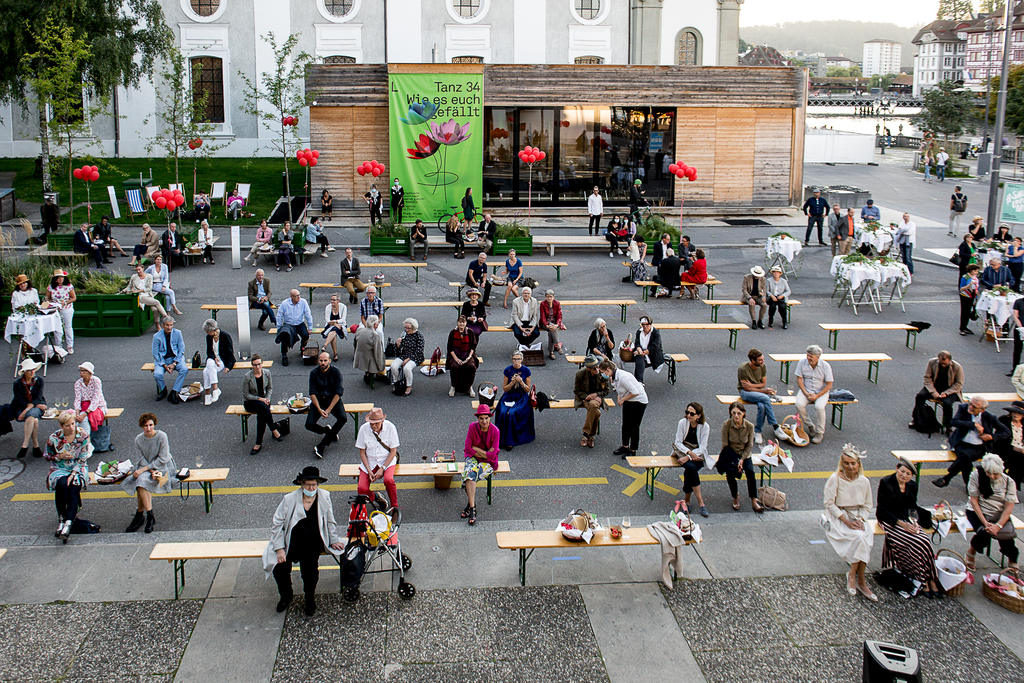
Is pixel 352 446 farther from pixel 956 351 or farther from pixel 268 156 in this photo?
pixel 268 156

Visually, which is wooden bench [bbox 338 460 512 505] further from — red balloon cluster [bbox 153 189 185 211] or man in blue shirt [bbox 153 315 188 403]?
A: red balloon cluster [bbox 153 189 185 211]

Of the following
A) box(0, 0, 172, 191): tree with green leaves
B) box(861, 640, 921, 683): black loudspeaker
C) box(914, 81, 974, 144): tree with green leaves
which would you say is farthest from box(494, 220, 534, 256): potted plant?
box(914, 81, 974, 144): tree with green leaves

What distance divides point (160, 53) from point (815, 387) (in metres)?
34.2

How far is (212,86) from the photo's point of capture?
46031mm

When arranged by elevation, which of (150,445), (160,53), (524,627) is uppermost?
(160,53)

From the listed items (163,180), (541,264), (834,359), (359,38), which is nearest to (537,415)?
(834,359)

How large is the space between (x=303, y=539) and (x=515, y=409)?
4550 mm

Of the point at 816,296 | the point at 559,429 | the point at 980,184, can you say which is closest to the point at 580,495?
the point at 559,429

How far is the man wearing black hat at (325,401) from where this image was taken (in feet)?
40.5

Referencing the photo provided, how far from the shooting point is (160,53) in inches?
1496

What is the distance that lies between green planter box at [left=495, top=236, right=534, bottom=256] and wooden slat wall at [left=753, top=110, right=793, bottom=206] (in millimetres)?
12114

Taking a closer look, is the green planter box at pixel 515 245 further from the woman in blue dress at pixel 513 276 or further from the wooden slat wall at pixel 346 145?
the wooden slat wall at pixel 346 145

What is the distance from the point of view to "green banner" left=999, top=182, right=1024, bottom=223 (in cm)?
2502

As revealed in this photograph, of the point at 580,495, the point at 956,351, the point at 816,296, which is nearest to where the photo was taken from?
the point at 580,495
